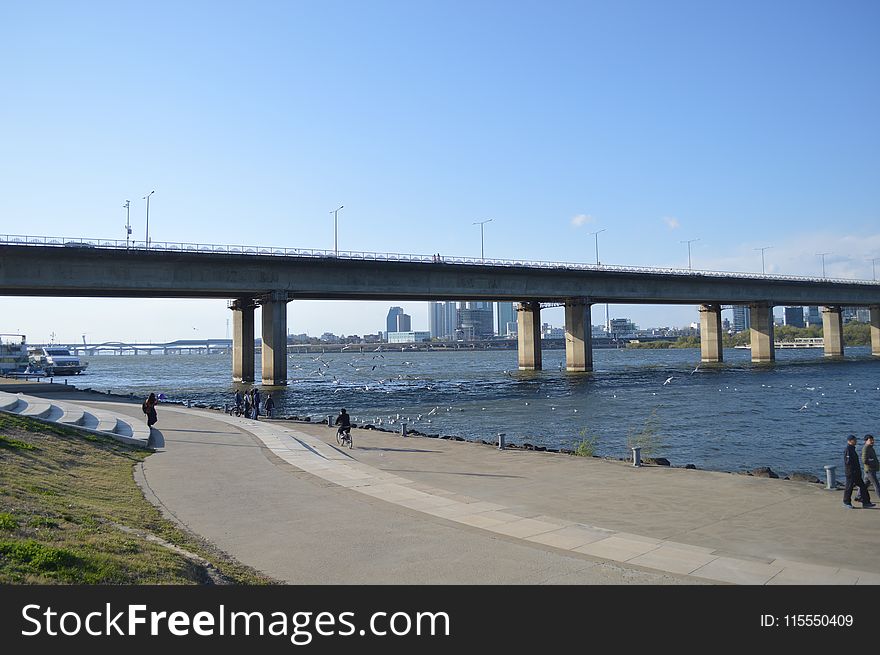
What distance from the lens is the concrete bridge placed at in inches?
2798

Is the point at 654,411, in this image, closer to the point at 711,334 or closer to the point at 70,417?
the point at 70,417

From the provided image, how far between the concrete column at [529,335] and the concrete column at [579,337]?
9.21 meters

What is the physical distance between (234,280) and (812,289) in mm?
112358

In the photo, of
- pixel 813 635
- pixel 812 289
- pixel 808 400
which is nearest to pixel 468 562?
pixel 813 635

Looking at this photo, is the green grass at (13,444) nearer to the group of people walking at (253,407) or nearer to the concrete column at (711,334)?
the group of people walking at (253,407)

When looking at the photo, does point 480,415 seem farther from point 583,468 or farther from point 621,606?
point 621,606

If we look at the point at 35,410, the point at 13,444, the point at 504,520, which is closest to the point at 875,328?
the point at 504,520

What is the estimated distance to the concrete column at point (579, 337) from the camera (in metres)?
108

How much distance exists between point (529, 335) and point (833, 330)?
276ft

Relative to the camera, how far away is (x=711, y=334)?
437ft

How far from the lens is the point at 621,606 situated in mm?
9602

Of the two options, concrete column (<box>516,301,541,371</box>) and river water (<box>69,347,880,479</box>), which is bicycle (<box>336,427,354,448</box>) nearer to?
river water (<box>69,347,880,479</box>)

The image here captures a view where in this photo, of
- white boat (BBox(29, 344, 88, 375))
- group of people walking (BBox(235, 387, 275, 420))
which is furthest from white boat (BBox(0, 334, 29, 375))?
group of people walking (BBox(235, 387, 275, 420))

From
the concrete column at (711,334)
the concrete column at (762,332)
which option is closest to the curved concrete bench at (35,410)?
the concrete column at (711,334)
